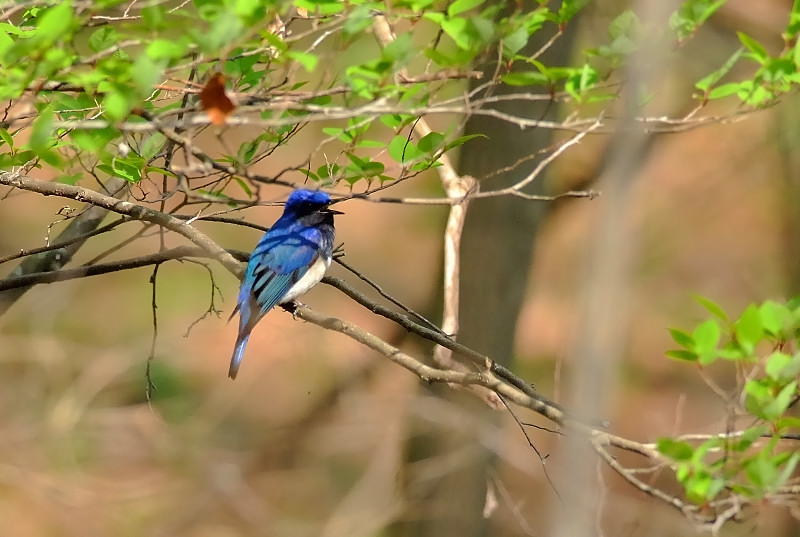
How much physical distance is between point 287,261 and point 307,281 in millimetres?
131

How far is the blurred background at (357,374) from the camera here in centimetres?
566

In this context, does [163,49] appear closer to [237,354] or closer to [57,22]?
[57,22]

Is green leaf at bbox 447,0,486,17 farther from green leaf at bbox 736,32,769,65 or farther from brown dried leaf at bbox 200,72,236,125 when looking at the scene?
green leaf at bbox 736,32,769,65

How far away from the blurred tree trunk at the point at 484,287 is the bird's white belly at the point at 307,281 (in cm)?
78

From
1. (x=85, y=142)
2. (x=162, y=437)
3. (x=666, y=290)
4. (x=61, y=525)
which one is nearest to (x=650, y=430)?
(x=666, y=290)

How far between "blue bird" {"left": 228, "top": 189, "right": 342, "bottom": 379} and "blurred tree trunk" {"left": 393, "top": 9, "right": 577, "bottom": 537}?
0.75 m

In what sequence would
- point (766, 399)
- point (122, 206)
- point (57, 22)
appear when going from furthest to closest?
point (122, 206) → point (766, 399) → point (57, 22)

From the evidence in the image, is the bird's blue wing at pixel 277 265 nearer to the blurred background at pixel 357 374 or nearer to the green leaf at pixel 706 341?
the blurred background at pixel 357 374

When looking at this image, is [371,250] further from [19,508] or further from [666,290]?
[19,508]

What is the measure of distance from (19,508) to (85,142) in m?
6.86

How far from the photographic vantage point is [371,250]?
10906 mm

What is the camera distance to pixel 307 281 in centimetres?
403

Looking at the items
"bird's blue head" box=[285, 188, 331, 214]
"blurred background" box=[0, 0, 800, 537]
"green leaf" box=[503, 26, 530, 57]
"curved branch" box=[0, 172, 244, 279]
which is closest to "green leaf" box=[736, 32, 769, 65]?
"green leaf" box=[503, 26, 530, 57]

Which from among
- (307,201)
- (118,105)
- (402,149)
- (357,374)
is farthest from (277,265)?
(357,374)
